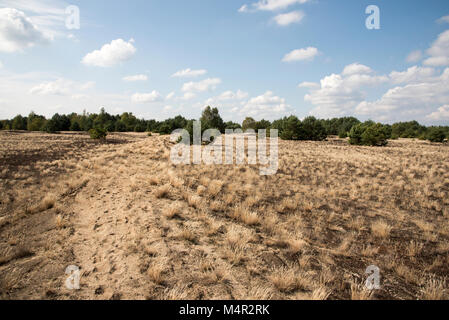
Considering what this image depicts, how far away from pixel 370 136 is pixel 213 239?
43853mm

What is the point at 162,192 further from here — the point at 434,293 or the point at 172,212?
the point at 434,293

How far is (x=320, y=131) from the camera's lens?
5006 cm

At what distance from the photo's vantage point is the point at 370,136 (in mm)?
39375

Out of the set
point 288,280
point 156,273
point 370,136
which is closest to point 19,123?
point 156,273

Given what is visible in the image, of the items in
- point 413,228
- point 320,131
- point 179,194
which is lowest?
point 413,228

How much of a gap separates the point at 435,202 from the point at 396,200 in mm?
1648

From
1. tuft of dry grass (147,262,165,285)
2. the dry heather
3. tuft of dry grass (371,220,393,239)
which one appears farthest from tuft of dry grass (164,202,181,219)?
tuft of dry grass (371,220,393,239)

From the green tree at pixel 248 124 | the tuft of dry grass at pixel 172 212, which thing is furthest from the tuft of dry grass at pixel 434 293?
the green tree at pixel 248 124

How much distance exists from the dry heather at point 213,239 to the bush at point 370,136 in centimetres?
3183

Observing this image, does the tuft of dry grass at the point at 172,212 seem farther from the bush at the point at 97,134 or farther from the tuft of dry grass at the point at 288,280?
the bush at the point at 97,134

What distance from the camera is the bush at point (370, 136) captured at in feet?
129
